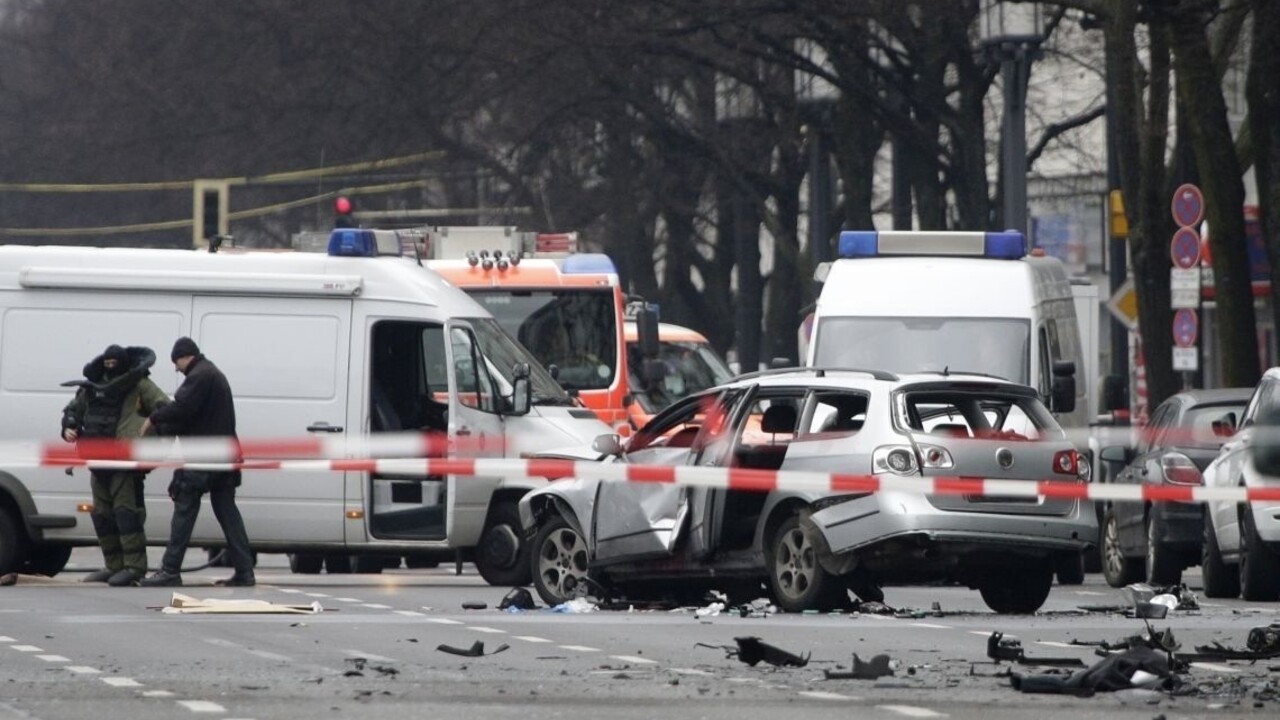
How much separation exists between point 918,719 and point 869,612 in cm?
600

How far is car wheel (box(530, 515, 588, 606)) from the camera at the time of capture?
17.3 m

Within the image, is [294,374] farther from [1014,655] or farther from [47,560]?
[1014,655]


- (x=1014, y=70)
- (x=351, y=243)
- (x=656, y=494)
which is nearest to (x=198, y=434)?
(x=351, y=243)

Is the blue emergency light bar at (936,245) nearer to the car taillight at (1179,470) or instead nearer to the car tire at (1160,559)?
the car tire at (1160,559)

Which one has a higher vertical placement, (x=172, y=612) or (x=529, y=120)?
(x=529, y=120)

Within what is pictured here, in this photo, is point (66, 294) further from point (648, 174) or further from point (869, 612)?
point (648, 174)

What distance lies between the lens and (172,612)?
15.9 meters

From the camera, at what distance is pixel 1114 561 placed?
846 inches

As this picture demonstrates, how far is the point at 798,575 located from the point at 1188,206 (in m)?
13.8

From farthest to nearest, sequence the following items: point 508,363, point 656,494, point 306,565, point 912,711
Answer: point 306,565 → point 508,363 → point 656,494 → point 912,711

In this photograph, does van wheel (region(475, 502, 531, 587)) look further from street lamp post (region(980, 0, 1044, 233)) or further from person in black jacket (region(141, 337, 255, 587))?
street lamp post (region(980, 0, 1044, 233))

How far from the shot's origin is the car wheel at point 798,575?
1562 centimetres

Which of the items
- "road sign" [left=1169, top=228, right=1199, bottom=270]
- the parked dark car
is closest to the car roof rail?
the parked dark car

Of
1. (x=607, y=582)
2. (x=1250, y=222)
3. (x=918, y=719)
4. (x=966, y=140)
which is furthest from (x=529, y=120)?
(x=918, y=719)
